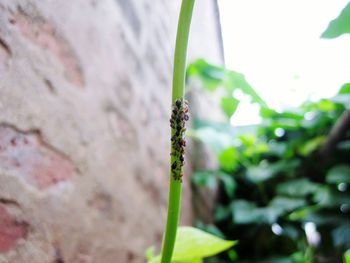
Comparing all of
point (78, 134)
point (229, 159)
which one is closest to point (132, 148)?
point (78, 134)

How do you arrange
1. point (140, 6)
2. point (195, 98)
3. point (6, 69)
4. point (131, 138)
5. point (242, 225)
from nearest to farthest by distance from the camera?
point (6, 69)
point (131, 138)
point (140, 6)
point (242, 225)
point (195, 98)

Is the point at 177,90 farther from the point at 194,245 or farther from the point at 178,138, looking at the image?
the point at 194,245

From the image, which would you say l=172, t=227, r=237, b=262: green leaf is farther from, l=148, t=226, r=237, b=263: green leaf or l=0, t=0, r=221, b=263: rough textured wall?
l=0, t=0, r=221, b=263: rough textured wall

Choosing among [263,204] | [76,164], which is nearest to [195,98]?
[263,204]

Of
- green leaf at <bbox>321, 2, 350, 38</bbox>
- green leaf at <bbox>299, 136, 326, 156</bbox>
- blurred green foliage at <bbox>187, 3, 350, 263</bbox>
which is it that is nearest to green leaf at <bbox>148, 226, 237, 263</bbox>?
green leaf at <bbox>321, 2, 350, 38</bbox>

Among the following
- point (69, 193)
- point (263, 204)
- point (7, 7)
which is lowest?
point (69, 193)

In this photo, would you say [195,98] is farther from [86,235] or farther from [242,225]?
[86,235]

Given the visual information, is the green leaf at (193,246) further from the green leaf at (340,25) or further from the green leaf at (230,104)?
the green leaf at (230,104)

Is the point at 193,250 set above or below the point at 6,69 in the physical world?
below
